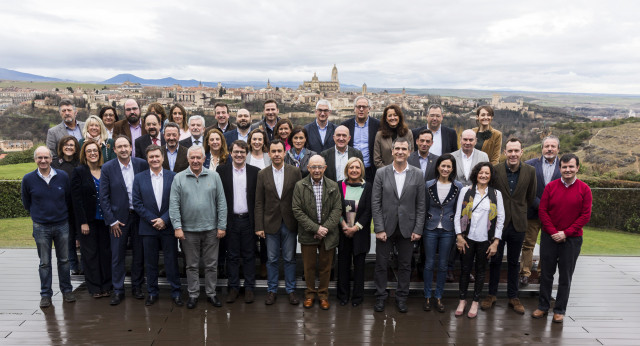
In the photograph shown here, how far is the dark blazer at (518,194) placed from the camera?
13.4ft

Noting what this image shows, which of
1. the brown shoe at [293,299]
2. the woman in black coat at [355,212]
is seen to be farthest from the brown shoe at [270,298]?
the woman in black coat at [355,212]

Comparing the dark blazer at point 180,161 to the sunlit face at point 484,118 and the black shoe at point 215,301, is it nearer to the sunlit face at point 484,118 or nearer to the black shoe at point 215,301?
the black shoe at point 215,301

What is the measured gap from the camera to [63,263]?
4328 mm

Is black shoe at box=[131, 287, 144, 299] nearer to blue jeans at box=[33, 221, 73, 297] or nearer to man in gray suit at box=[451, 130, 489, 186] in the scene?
blue jeans at box=[33, 221, 73, 297]

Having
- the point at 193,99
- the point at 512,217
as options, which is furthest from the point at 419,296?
the point at 193,99

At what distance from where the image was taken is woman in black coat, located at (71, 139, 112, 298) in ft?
14.0

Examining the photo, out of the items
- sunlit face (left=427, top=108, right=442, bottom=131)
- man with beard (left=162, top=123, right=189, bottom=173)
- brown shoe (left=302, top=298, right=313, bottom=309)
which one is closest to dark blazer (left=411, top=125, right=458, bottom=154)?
sunlit face (left=427, top=108, right=442, bottom=131)

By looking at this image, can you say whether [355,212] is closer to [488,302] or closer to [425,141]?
[425,141]

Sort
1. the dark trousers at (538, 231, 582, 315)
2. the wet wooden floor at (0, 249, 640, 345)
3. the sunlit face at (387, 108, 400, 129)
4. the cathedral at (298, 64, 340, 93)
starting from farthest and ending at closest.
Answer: the cathedral at (298, 64, 340, 93), the sunlit face at (387, 108, 400, 129), the dark trousers at (538, 231, 582, 315), the wet wooden floor at (0, 249, 640, 345)

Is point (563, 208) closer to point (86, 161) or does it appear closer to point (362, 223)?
point (362, 223)

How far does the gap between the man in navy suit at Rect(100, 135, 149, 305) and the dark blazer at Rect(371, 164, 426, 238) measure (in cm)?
249

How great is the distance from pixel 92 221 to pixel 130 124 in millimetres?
1495

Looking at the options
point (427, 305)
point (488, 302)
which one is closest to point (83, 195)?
point (427, 305)

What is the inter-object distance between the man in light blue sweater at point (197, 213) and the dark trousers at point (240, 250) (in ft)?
0.43
